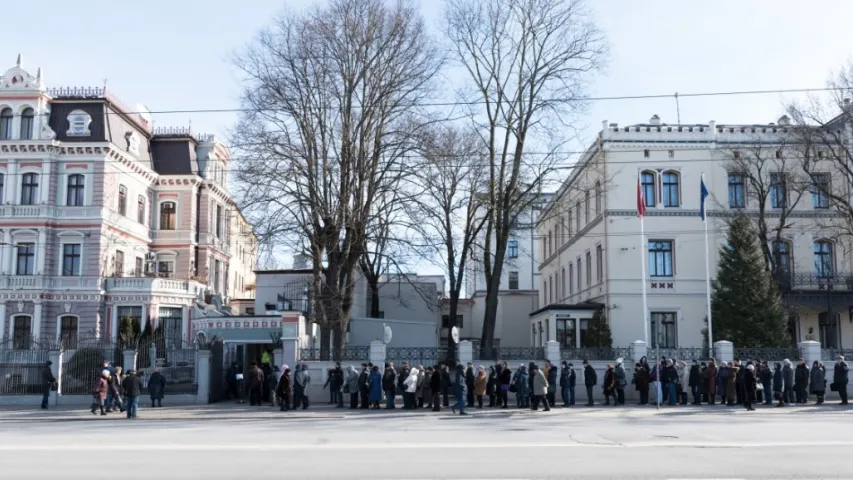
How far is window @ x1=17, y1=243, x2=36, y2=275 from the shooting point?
143 ft

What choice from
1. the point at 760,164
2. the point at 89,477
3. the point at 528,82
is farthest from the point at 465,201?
the point at 89,477

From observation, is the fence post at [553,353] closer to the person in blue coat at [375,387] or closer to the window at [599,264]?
the person in blue coat at [375,387]

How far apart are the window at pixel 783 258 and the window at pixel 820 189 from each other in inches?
97.4

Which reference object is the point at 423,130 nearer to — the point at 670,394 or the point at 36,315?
the point at 670,394

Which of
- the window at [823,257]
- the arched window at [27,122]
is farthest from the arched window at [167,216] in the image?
the window at [823,257]

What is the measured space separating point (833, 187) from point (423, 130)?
21.4 metres

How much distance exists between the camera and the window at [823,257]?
3931cm

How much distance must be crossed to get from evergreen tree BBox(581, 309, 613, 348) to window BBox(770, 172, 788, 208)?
9.75 metres

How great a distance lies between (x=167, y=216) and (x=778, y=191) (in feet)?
115

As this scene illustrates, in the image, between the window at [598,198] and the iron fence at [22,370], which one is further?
the window at [598,198]

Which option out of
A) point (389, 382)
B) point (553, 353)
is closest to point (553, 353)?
point (553, 353)

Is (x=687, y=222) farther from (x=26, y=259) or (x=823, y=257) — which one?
(x=26, y=259)

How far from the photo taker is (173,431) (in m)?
18.4

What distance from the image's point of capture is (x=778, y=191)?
39625 mm
